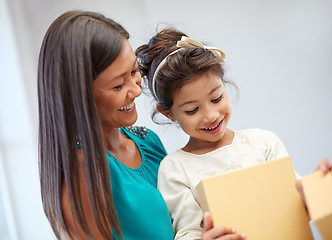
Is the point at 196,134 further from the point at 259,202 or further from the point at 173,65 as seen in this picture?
the point at 259,202

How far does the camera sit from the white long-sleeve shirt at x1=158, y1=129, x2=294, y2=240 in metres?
1.22

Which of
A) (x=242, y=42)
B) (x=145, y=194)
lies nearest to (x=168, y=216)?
(x=145, y=194)

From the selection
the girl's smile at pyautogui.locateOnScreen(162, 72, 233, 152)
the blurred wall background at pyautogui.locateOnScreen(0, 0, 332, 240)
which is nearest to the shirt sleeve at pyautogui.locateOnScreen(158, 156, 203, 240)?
the girl's smile at pyautogui.locateOnScreen(162, 72, 233, 152)

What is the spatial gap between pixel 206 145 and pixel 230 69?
1.19 m

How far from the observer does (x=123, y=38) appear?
4.04ft

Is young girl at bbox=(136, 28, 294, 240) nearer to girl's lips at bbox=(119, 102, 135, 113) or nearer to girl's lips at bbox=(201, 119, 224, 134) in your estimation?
girl's lips at bbox=(201, 119, 224, 134)

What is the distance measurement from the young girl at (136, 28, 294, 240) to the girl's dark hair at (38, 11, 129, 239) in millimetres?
224

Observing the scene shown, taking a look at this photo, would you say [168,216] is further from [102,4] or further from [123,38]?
[102,4]

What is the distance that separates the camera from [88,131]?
1.06 m

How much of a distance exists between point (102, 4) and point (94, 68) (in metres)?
1.58

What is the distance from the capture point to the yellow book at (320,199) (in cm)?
83

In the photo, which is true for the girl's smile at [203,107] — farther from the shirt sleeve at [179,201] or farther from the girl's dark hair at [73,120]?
the girl's dark hair at [73,120]

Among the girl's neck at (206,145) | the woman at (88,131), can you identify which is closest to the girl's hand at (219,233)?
the woman at (88,131)

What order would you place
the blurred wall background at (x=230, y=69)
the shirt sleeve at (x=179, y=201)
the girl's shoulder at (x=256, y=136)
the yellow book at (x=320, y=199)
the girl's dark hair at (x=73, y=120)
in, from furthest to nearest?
the blurred wall background at (x=230, y=69) → the girl's shoulder at (x=256, y=136) → the shirt sleeve at (x=179, y=201) → the girl's dark hair at (x=73, y=120) → the yellow book at (x=320, y=199)
